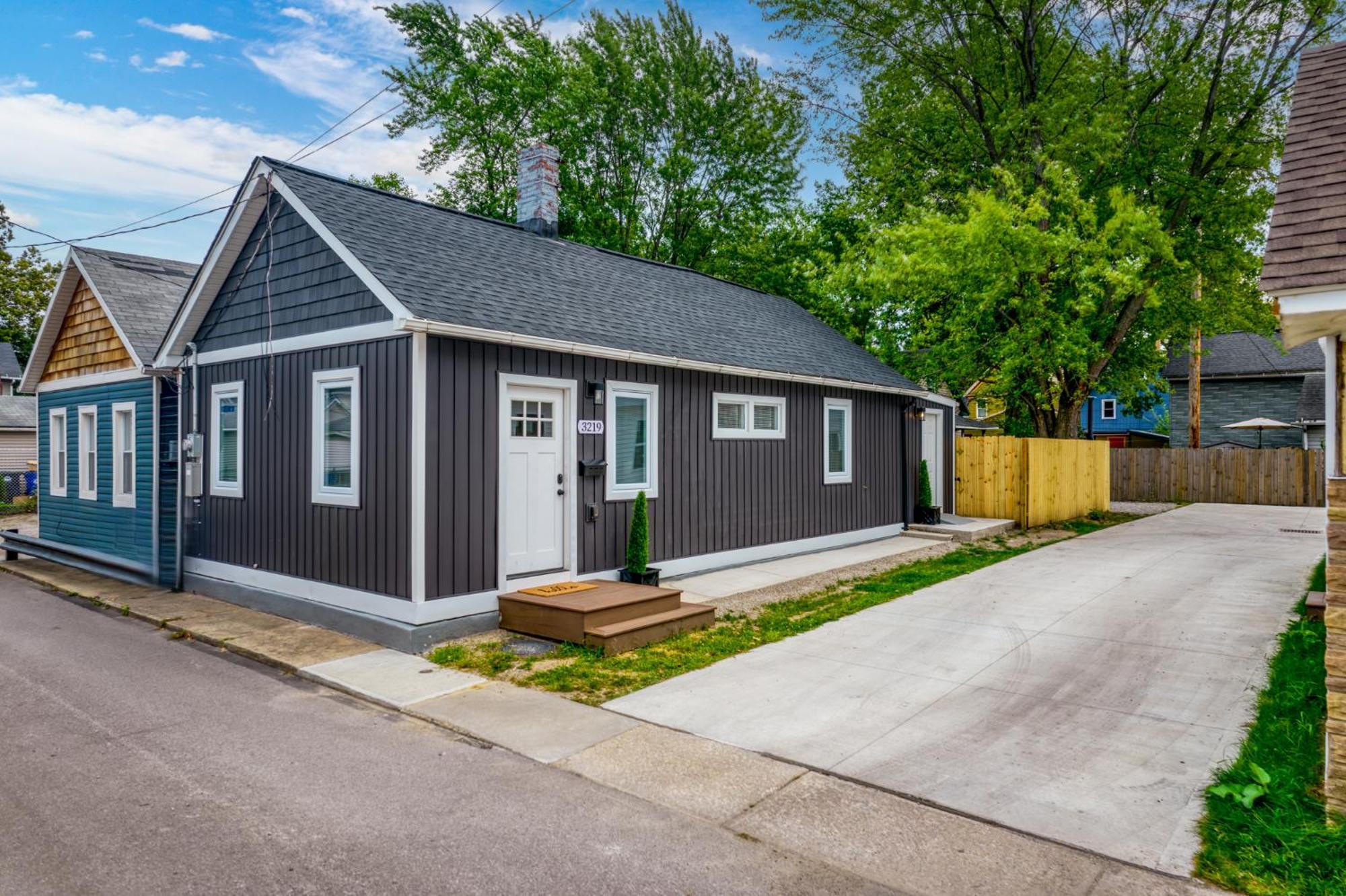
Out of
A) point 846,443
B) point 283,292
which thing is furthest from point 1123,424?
point 283,292

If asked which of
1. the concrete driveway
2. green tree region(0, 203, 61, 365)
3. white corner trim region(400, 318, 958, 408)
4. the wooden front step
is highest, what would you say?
green tree region(0, 203, 61, 365)

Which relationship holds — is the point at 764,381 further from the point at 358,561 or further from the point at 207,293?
the point at 207,293

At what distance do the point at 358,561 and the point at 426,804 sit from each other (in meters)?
4.13

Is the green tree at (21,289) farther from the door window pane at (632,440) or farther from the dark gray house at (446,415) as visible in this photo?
the door window pane at (632,440)

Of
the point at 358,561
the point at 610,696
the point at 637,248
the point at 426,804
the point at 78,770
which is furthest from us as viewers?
the point at 637,248

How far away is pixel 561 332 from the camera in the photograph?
841 cm

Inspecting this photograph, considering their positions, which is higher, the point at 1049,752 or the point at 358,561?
the point at 358,561

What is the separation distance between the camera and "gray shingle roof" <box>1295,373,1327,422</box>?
25.0m

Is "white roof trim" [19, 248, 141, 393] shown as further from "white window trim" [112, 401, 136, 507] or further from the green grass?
the green grass

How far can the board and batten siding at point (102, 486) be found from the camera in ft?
35.0

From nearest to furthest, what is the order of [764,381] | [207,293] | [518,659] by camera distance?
[518,659]
[207,293]
[764,381]

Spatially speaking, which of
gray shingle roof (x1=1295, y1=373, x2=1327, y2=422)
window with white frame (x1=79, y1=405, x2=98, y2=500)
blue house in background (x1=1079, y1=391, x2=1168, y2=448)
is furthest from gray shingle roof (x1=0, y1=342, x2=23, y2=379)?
gray shingle roof (x1=1295, y1=373, x2=1327, y2=422)

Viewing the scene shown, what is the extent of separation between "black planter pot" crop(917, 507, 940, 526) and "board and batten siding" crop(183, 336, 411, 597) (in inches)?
425

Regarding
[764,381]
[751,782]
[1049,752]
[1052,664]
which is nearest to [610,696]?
[751,782]
